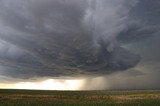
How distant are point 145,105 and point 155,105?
1.52m

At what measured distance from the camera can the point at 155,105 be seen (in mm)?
37688

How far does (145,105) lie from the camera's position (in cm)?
3856
